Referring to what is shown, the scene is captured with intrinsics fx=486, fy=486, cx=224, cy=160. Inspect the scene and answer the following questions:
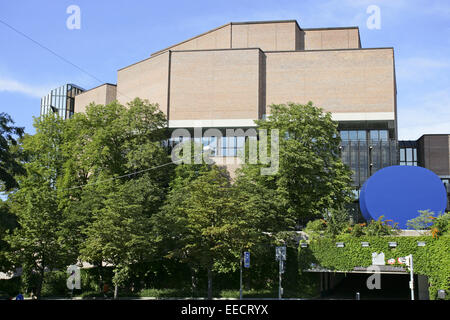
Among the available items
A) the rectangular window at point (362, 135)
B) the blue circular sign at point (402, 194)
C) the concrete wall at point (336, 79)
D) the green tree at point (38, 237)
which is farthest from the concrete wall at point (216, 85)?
the green tree at point (38, 237)

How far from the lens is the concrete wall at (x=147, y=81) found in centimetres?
6000

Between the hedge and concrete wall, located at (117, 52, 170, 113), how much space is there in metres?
29.8

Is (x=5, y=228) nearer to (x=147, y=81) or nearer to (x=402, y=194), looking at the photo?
(x=402, y=194)

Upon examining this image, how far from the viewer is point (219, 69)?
194ft

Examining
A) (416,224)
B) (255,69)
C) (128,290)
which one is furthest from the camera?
(255,69)

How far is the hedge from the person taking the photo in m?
30.8

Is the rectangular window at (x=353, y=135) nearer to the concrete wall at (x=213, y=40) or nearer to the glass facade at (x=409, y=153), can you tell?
the concrete wall at (x=213, y=40)

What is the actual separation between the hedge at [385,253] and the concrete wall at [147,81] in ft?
97.8

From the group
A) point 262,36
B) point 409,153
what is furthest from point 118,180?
point 409,153

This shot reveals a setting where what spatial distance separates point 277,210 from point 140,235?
10.5 metres

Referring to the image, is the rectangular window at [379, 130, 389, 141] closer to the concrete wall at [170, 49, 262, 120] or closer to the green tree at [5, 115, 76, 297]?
the concrete wall at [170, 49, 262, 120]

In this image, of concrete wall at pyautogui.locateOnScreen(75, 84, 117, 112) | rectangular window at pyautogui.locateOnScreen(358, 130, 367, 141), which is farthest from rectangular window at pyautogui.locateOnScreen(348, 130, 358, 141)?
concrete wall at pyautogui.locateOnScreen(75, 84, 117, 112)

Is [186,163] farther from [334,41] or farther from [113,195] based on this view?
[334,41]
